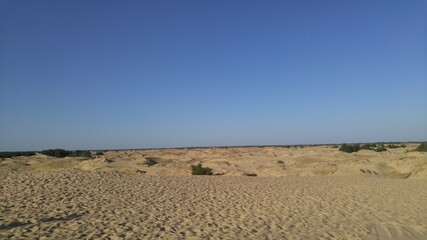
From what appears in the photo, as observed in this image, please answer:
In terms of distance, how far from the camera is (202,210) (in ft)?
37.4

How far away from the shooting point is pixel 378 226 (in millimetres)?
9773

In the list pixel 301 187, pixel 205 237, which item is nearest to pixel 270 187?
pixel 301 187

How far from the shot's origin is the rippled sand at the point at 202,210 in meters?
8.66

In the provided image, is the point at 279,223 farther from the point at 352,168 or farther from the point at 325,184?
the point at 352,168

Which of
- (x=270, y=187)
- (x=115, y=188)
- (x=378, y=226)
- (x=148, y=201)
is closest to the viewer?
(x=378, y=226)

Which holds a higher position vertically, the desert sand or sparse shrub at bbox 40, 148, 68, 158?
sparse shrub at bbox 40, 148, 68, 158

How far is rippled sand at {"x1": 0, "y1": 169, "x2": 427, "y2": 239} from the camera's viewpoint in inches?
341

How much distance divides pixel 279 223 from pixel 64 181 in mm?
11097

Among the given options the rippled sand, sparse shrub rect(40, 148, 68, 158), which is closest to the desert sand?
the rippled sand

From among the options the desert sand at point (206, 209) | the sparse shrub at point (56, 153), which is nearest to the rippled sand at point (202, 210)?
the desert sand at point (206, 209)

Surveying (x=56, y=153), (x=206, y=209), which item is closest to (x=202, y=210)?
(x=206, y=209)

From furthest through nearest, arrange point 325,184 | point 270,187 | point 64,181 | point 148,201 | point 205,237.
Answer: point 325,184, point 270,187, point 64,181, point 148,201, point 205,237

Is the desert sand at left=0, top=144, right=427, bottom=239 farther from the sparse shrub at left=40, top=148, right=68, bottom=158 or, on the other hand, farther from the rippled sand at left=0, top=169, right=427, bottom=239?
the sparse shrub at left=40, top=148, right=68, bottom=158

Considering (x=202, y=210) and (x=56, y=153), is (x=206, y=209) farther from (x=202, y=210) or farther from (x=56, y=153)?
(x=56, y=153)
